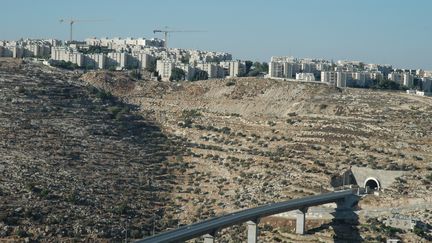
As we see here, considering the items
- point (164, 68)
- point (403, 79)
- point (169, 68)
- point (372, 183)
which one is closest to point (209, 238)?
point (372, 183)

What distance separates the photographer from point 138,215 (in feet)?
161

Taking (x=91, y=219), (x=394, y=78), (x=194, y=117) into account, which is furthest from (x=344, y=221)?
(x=394, y=78)

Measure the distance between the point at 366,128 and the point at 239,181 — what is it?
43.6ft

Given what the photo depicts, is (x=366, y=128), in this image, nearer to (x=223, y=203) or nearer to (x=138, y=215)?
(x=223, y=203)

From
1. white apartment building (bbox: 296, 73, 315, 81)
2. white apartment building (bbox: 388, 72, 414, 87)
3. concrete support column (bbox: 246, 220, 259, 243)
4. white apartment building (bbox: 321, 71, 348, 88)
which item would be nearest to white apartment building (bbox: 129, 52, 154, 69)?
white apartment building (bbox: 296, 73, 315, 81)

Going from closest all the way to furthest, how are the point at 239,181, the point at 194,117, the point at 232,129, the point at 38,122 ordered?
the point at 239,181
the point at 38,122
the point at 232,129
the point at 194,117

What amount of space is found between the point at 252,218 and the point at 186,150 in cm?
2364

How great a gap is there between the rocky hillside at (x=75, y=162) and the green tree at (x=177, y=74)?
17.1 metres

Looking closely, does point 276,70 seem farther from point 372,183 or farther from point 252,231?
point 252,231

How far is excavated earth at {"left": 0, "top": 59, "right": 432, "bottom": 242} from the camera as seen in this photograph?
157 feet

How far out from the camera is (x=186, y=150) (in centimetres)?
6738

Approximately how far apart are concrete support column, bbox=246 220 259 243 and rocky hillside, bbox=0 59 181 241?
5.66 m

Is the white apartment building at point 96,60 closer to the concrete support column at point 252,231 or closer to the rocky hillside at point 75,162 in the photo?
the rocky hillside at point 75,162

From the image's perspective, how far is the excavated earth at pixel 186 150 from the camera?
47.8 m
